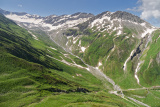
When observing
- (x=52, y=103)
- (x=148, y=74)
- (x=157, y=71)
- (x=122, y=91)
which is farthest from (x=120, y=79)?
(x=52, y=103)

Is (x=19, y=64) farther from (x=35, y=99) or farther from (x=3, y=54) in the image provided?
(x=35, y=99)

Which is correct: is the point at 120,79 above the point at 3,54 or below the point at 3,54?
below

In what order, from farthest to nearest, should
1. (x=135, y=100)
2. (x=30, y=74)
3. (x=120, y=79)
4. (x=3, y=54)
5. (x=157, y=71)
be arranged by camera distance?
1. (x=120, y=79)
2. (x=157, y=71)
3. (x=135, y=100)
4. (x=3, y=54)
5. (x=30, y=74)

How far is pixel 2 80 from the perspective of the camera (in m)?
81.8

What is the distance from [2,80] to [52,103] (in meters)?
44.0

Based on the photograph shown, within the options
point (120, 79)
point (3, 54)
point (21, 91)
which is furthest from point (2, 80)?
point (120, 79)

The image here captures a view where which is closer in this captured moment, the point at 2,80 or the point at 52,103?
the point at 52,103

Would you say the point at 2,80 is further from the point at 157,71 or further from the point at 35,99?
the point at 157,71

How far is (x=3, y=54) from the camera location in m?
108

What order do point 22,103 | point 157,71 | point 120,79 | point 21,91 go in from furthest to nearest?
point 120,79 → point 157,71 → point 21,91 → point 22,103

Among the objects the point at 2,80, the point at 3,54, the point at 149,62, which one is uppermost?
the point at 149,62

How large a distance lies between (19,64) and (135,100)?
14449cm

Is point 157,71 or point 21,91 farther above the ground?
point 157,71

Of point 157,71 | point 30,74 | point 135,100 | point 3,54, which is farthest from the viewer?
point 157,71
